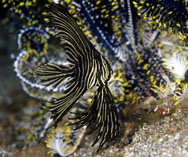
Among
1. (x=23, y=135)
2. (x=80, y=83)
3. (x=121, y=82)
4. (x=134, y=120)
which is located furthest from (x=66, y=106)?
(x=23, y=135)

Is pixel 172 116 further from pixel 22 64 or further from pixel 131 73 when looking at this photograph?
pixel 22 64

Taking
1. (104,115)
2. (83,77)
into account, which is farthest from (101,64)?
(104,115)

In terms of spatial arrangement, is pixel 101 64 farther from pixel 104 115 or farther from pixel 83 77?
pixel 104 115

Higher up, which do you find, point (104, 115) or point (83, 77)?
point (83, 77)

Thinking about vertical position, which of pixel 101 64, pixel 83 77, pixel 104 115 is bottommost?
pixel 104 115
